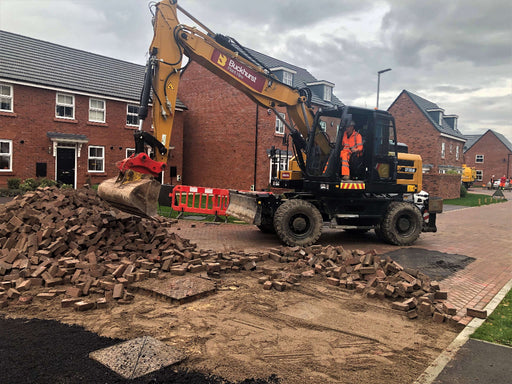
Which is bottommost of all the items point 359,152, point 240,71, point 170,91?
point 359,152

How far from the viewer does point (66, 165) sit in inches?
863

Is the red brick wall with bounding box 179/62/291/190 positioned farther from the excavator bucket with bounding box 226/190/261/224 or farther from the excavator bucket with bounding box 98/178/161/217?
the excavator bucket with bounding box 98/178/161/217

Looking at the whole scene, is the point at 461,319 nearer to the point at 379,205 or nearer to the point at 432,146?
the point at 379,205

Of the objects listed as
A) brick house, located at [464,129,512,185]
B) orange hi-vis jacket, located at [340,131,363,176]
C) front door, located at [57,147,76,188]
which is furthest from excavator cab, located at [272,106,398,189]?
brick house, located at [464,129,512,185]

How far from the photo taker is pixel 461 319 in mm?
5504

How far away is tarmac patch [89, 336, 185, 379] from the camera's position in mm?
3867

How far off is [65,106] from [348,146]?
17.2 metres

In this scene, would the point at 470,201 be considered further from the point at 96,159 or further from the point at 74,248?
the point at 74,248

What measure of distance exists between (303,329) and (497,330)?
96.6 inches

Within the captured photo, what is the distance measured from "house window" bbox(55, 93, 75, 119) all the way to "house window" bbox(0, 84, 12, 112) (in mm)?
2160

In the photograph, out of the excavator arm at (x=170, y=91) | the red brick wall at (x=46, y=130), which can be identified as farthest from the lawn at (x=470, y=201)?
the red brick wall at (x=46, y=130)

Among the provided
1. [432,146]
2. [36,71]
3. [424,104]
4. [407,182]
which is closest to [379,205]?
[407,182]

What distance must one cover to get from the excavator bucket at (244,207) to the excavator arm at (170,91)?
2304mm

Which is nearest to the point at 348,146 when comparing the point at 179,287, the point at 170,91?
the point at 170,91
